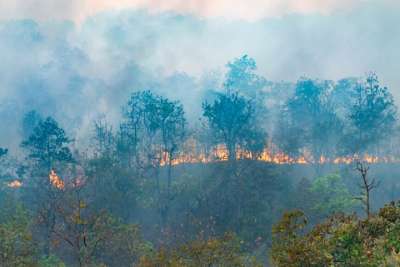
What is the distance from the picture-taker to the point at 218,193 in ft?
283

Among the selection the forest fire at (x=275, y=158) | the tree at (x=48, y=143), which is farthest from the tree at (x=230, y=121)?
the tree at (x=48, y=143)

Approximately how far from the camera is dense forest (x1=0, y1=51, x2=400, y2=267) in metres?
40.2

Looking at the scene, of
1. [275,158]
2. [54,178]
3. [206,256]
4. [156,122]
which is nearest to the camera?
[206,256]

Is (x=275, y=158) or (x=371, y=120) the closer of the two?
(x=371, y=120)

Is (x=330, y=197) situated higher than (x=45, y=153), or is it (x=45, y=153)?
(x=45, y=153)

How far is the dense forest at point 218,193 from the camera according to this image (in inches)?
1582

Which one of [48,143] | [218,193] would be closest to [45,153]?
[48,143]

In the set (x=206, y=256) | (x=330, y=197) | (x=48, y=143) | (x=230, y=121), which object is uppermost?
(x=230, y=121)

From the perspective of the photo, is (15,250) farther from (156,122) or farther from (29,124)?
(29,124)

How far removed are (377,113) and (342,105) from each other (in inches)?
1136

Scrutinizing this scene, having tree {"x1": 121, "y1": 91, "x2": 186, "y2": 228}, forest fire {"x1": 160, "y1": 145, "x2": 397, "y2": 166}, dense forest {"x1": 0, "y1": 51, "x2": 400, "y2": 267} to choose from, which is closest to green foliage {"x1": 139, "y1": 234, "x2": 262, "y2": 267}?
dense forest {"x1": 0, "y1": 51, "x2": 400, "y2": 267}

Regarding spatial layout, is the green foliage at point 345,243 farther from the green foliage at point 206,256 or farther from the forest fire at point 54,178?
the forest fire at point 54,178

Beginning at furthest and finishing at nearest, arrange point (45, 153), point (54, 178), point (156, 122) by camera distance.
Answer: point (156, 122)
point (54, 178)
point (45, 153)

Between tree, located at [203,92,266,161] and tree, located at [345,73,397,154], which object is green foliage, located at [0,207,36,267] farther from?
tree, located at [345,73,397,154]
